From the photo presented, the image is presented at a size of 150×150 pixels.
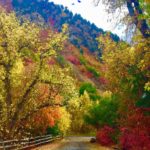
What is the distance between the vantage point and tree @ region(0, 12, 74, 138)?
110 ft

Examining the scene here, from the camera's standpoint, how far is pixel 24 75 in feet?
118

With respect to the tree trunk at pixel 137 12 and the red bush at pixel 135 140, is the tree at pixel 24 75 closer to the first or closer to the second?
the red bush at pixel 135 140

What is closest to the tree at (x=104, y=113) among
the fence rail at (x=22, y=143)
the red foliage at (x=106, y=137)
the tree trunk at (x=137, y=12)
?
the red foliage at (x=106, y=137)

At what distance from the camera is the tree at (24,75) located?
33562mm

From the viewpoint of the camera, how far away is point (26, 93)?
114 ft

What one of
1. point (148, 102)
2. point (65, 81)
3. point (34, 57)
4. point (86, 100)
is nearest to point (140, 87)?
point (148, 102)

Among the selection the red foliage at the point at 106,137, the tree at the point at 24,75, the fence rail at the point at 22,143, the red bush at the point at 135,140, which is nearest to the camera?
the red bush at the point at 135,140

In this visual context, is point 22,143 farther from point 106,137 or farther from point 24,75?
point 106,137

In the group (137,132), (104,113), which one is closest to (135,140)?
Answer: (137,132)

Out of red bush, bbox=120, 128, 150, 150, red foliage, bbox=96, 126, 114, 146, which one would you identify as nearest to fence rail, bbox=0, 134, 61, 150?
red foliage, bbox=96, 126, 114, 146

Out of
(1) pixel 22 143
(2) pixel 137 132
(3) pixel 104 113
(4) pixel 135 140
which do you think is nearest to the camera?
(2) pixel 137 132

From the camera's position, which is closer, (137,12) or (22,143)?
(137,12)

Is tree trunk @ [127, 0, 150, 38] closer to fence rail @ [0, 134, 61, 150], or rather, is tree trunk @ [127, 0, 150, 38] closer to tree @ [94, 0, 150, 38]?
tree @ [94, 0, 150, 38]

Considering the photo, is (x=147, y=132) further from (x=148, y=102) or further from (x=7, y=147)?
(x=7, y=147)
